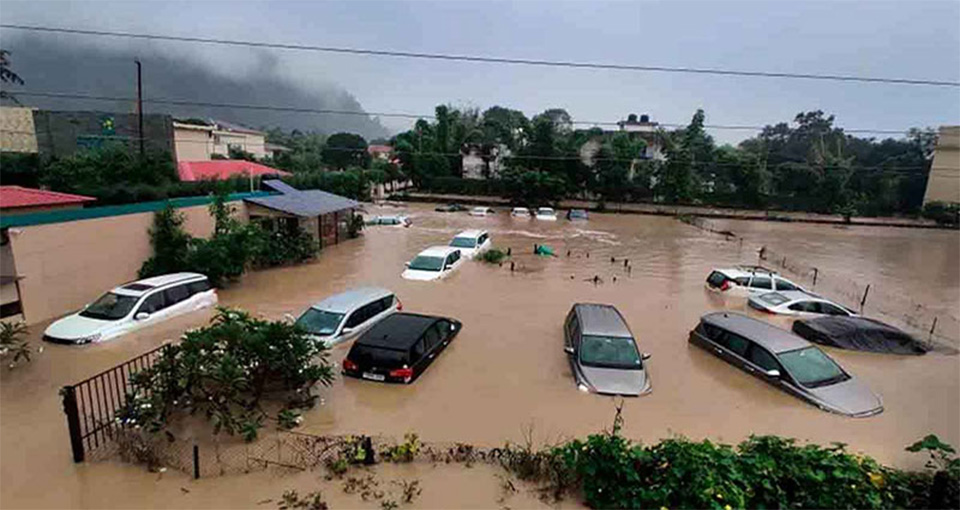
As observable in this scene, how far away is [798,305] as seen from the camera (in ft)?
53.6

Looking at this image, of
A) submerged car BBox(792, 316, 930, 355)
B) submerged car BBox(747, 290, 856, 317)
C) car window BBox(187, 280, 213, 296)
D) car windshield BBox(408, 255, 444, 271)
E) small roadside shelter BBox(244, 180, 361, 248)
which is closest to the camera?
submerged car BBox(792, 316, 930, 355)

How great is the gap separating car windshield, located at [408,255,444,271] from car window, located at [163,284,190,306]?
828 centimetres

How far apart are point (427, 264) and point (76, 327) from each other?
1119 centimetres

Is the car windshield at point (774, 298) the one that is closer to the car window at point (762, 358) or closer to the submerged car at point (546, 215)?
the car window at point (762, 358)

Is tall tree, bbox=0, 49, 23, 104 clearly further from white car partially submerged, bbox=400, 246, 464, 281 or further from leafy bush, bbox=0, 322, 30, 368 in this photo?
white car partially submerged, bbox=400, 246, 464, 281

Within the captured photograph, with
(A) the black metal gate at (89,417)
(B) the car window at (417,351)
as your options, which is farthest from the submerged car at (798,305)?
(A) the black metal gate at (89,417)

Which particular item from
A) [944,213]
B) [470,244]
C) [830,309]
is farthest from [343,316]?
[944,213]

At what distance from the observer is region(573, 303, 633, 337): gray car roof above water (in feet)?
36.4

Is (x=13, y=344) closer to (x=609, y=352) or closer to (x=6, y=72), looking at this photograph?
(x=6, y=72)

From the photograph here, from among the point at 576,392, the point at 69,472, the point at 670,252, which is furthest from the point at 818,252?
the point at 69,472

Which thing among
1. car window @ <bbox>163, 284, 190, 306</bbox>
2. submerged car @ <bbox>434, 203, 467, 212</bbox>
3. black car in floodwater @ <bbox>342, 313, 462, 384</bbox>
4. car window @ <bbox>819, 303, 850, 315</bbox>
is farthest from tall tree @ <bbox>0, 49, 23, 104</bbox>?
submerged car @ <bbox>434, 203, 467, 212</bbox>

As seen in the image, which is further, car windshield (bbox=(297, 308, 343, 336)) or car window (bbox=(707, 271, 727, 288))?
car window (bbox=(707, 271, 727, 288))

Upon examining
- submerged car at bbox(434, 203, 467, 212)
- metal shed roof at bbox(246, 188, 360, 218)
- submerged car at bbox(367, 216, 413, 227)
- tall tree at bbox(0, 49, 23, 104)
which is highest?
tall tree at bbox(0, 49, 23, 104)

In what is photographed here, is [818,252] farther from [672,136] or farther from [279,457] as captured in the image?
[279,457]
